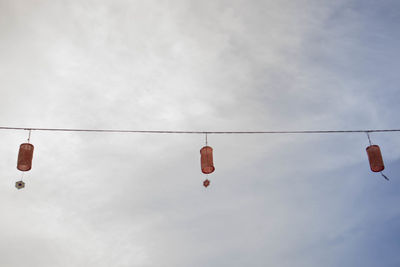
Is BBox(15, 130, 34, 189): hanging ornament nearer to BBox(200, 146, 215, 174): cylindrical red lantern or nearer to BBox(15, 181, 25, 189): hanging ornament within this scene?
BBox(15, 181, 25, 189): hanging ornament

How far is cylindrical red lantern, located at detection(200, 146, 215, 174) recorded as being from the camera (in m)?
8.25

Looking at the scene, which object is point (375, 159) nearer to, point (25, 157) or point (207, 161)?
point (207, 161)

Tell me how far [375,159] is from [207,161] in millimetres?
3856

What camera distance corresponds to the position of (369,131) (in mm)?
8633

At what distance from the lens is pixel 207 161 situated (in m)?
8.30

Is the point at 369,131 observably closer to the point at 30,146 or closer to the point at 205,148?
the point at 205,148

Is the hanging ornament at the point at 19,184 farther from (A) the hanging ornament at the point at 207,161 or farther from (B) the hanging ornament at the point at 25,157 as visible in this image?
(A) the hanging ornament at the point at 207,161

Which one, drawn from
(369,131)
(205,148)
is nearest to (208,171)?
(205,148)

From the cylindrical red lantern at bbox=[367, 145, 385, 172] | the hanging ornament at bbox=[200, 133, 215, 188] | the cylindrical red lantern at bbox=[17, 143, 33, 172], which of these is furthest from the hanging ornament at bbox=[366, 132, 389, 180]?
the cylindrical red lantern at bbox=[17, 143, 33, 172]

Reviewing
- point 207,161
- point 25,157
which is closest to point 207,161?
point 207,161

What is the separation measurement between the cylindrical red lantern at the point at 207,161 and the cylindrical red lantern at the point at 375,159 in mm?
3658

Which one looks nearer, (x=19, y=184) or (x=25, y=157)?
(x=19, y=184)

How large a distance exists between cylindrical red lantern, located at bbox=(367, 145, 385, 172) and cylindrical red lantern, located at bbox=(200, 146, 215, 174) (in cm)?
366

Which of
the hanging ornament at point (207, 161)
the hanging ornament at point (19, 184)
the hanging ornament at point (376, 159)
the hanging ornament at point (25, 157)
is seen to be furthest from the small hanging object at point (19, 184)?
the hanging ornament at point (376, 159)
